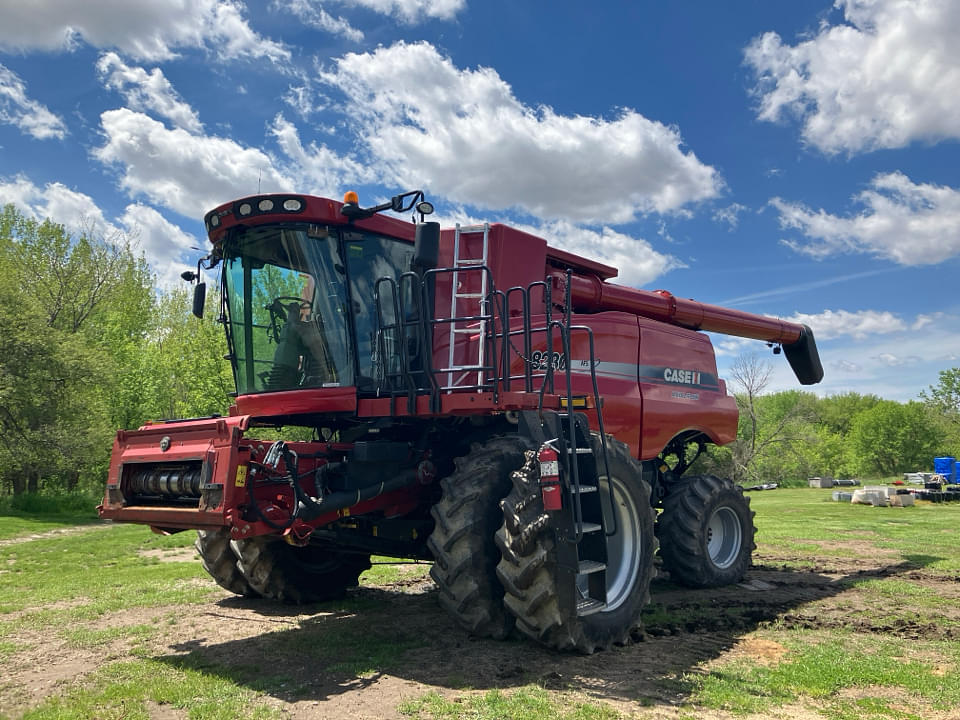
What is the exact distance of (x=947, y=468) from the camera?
33.8 metres

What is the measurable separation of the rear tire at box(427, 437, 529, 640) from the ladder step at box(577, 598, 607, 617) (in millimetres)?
556

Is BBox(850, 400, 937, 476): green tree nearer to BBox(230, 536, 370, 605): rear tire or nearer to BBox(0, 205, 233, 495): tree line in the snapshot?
BBox(0, 205, 233, 495): tree line

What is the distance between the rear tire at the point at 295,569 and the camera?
7.28m

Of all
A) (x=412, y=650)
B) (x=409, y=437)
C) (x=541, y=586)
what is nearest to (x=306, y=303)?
(x=409, y=437)

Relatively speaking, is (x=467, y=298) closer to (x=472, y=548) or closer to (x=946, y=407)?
(x=472, y=548)

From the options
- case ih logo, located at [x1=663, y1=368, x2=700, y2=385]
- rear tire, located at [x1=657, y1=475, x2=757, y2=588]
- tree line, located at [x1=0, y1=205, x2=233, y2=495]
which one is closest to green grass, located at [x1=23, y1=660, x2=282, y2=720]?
rear tire, located at [x1=657, y1=475, x2=757, y2=588]

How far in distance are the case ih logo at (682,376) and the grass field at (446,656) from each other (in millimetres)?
2534

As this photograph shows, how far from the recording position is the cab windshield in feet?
20.7

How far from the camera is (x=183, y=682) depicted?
16.2 ft

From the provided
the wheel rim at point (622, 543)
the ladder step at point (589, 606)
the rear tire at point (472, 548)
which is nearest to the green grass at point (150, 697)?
the rear tire at point (472, 548)

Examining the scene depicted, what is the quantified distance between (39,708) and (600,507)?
3.99 meters

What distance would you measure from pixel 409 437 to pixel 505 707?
3.04m

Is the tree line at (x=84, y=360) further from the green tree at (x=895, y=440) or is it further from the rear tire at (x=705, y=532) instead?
the green tree at (x=895, y=440)

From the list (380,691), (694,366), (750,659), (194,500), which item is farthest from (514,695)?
(694,366)
